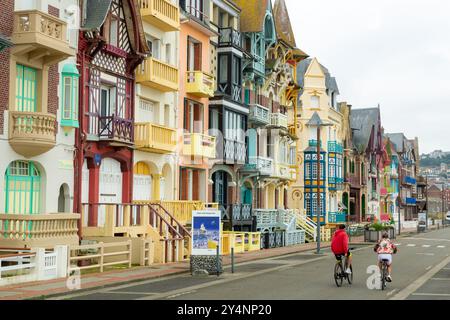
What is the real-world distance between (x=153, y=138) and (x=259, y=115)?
15387 mm

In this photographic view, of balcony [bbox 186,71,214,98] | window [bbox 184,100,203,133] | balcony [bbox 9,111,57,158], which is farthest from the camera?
window [bbox 184,100,203,133]

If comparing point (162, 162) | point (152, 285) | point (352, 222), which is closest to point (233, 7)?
point (162, 162)

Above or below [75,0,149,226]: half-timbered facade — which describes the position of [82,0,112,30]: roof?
above

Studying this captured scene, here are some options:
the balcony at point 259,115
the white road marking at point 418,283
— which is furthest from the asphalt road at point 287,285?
the balcony at point 259,115

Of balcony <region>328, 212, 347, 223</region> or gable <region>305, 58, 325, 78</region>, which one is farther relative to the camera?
gable <region>305, 58, 325, 78</region>

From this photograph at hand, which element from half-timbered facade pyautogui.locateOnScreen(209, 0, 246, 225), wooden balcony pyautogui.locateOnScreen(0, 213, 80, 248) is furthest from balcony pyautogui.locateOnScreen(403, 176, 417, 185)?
wooden balcony pyautogui.locateOnScreen(0, 213, 80, 248)

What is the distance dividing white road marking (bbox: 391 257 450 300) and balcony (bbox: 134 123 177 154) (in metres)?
12.6

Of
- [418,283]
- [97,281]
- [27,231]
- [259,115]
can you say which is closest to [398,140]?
[259,115]

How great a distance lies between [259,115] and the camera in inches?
1820

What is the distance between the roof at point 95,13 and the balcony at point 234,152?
1370 centimetres

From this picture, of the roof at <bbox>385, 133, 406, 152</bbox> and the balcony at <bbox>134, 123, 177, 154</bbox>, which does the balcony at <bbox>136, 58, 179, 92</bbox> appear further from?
the roof at <bbox>385, 133, 406, 152</bbox>

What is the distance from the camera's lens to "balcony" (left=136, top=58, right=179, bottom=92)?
105 feet

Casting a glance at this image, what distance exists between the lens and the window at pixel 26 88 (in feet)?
81.1
